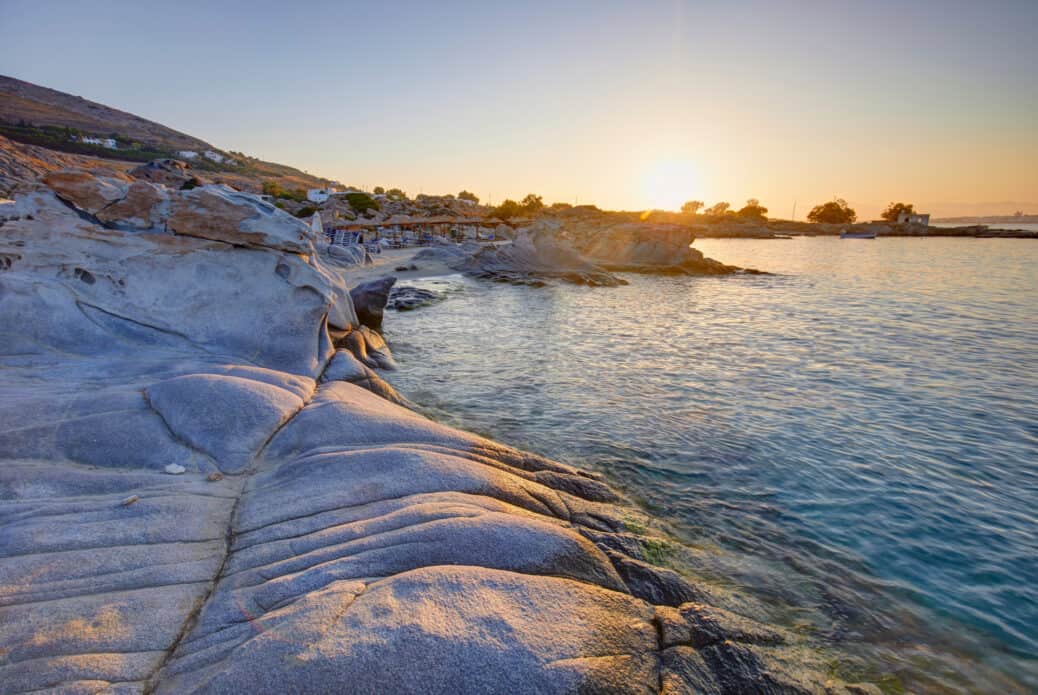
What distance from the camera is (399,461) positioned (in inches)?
192

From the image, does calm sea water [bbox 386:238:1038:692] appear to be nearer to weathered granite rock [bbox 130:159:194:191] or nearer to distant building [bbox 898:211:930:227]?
weathered granite rock [bbox 130:159:194:191]

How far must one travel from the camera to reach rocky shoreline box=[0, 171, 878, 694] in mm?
2656

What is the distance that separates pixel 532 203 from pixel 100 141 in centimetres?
7075

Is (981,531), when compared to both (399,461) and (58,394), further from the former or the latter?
(58,394)

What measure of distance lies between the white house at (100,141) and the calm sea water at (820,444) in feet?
256

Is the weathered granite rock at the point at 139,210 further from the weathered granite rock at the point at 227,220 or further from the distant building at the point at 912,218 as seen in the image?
the distant building at the point at 912,218

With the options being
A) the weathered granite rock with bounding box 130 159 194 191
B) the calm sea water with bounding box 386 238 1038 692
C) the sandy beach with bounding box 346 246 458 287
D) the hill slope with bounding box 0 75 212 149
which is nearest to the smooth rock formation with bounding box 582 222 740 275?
the sandy beach with bounding box 346 246 458 287

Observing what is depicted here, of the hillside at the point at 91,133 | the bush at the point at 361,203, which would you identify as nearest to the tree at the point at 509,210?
the bush at the point at 361,203

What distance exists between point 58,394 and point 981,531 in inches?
431

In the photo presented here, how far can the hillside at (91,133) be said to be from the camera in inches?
2246

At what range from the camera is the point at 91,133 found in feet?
244

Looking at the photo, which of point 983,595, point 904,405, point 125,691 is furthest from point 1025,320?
point 125,691

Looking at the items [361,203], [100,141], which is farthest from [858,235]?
[100,141]

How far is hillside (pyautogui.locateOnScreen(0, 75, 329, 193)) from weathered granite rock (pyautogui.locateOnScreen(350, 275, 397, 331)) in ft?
145
